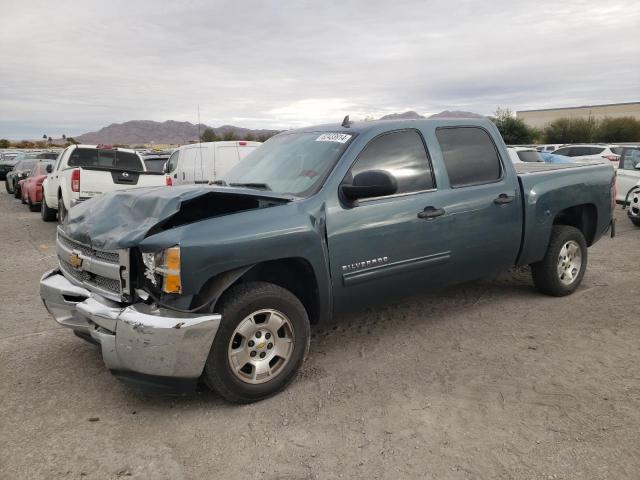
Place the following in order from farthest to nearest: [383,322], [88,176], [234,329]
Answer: [88,176] < [383,322] < [234,329]

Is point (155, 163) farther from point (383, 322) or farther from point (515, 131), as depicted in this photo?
point (515, 131)

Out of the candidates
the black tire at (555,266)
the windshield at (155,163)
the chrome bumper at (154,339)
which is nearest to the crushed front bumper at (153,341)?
the chrome bumper at (154,339)

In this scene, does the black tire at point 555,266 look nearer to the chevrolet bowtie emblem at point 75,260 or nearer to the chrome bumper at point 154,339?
the chrome bumper at point 154,339

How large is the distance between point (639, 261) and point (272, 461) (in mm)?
6460

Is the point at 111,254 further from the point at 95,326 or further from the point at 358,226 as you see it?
the point at 358,226

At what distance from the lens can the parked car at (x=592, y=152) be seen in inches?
806

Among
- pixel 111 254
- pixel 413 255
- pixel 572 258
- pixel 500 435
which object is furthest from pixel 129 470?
pixel 572 258

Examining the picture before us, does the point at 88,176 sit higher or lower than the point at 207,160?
lower

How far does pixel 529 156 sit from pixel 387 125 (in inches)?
502

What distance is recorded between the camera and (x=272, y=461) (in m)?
2.85

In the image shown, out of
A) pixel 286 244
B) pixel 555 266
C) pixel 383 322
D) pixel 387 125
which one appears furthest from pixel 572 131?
pixel 286 244

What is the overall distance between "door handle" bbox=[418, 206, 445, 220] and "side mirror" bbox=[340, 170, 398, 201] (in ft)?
1.81

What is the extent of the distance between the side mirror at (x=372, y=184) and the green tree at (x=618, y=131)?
57271 millimetres

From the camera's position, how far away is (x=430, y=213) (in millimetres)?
4254
